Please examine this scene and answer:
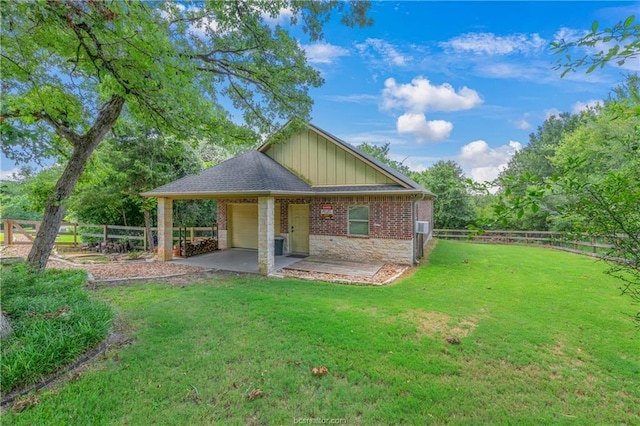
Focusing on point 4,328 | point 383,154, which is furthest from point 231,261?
point 383,154

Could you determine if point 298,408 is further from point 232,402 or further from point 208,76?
point 208,76

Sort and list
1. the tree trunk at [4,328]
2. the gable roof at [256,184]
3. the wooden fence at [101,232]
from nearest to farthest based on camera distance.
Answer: the tree trunk at [4,328]
the gable roof at [256,184]
the wooden fence at [101,232]

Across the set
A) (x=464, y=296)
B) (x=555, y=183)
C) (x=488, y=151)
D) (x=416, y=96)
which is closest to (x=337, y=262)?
(x=464, y=296)

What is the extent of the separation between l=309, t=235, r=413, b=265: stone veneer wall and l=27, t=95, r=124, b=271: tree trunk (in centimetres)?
751

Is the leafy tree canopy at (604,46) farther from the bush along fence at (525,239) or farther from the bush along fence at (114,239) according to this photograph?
the bush along fence at (525,239)

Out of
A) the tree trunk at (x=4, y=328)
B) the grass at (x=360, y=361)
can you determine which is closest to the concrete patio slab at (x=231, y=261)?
the grass at (x=360, y=361)

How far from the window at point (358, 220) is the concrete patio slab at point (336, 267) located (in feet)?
4.08

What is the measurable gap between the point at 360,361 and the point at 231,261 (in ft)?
25.5

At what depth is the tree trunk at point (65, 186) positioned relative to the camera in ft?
22.2

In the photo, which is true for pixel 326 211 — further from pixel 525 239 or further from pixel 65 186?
pixel 525 239

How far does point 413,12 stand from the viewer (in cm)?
660

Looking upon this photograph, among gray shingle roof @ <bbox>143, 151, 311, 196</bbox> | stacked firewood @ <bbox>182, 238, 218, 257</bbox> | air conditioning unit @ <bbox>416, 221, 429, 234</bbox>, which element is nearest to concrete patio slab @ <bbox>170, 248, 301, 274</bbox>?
stacked firewood @ <bbox>182, 238, 218, 257</bbox>

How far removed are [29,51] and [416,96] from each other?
14.4 meters

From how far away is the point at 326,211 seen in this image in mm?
11305
